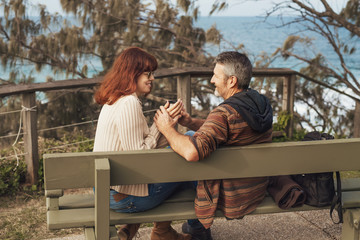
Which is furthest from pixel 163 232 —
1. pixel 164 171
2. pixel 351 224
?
pixel 351 224

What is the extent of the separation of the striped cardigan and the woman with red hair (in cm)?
21

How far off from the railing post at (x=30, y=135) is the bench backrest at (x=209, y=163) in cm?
184

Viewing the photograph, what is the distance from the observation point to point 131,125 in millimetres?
2117

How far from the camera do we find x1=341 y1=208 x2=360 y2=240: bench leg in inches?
89.9

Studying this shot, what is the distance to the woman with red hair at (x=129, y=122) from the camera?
2133 mm

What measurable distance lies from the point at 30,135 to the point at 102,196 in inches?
77.3

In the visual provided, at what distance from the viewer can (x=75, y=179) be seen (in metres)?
1.88

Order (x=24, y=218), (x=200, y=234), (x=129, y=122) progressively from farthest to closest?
(x=24, y=218)
(x=200, y=234)
(x=129, y=122)

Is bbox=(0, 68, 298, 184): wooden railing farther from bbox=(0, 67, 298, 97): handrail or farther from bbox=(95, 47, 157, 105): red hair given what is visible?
bbox=(95, 47, 157, 105): red hair

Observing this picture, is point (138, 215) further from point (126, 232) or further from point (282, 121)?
point (282, 121)

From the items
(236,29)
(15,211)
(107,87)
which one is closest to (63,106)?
(15,211)

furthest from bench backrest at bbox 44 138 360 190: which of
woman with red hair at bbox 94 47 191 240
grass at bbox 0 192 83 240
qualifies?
grass at bbox 0 192 83 240

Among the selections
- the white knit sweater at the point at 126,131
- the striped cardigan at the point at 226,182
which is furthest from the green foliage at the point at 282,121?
the white knit sweater at the point at 126,131

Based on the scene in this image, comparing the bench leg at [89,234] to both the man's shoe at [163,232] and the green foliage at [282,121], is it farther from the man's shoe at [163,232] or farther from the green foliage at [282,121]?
the green foliage at [282,121]
